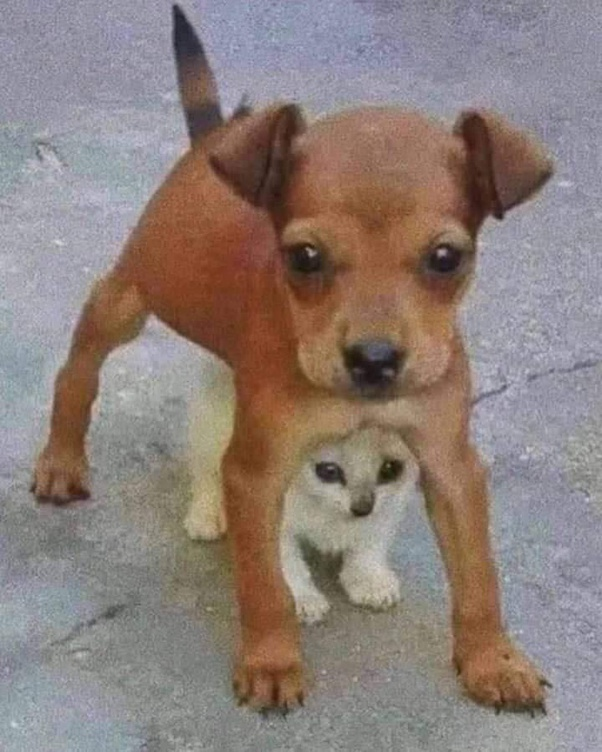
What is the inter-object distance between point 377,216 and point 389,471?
0.37m

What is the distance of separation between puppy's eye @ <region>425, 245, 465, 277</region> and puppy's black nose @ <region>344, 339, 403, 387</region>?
9cm

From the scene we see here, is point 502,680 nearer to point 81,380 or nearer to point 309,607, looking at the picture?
point 309,607

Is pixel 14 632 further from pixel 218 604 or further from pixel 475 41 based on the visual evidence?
pixel 475 41

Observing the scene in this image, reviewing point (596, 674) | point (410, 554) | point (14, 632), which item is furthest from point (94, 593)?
point (596, 674)

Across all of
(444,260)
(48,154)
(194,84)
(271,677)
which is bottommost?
(48,154)

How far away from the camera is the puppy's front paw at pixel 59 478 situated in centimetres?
267

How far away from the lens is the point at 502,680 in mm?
2363

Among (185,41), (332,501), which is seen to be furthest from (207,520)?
(185,41)

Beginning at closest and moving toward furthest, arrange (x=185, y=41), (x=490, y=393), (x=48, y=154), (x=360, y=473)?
(x=360, y=473) < (x=185, y=41) < (x=490, y=393) < (x=48, y=154)

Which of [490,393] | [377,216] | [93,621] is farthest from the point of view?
[490,393]

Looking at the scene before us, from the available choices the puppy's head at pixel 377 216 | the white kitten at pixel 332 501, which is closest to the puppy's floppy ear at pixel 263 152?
the puppy's head at pixel 377 216

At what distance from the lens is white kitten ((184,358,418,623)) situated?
2.32 meters

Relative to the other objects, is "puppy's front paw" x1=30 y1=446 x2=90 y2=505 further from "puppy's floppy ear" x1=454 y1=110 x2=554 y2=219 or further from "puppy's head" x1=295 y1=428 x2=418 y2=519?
"puppy's floppy ear" x1=454 y1=110 x2=554 y2=219

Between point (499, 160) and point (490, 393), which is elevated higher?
point (499, 160)
